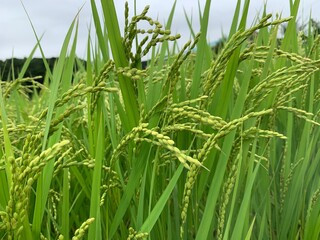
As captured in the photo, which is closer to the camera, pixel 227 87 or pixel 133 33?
pixel 133 33

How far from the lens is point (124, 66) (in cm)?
110

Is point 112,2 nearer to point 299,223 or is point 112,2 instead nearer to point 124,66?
point 124,66

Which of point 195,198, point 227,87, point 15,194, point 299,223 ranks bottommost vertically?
point 299,223

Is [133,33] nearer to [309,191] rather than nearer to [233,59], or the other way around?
[233,59]

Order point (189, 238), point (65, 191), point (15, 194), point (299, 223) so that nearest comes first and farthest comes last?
point (15, 194)
point (65, 191)
point (189, 238)
point (299, 223)

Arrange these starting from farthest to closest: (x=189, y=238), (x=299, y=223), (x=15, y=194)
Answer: (x=299, y=223)
(x=189, y=238)
(x=15, y=194)

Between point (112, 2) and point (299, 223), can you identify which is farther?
point (299, 223)

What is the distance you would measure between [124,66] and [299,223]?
0.65 meters


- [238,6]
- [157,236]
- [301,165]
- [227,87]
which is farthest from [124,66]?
[301,165]

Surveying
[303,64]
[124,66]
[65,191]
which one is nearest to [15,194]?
[65,191]

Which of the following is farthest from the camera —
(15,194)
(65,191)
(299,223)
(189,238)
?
(299,223)

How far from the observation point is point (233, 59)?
117 centimetres

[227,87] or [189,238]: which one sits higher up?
[227,87]

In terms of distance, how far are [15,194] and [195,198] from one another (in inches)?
19.3
